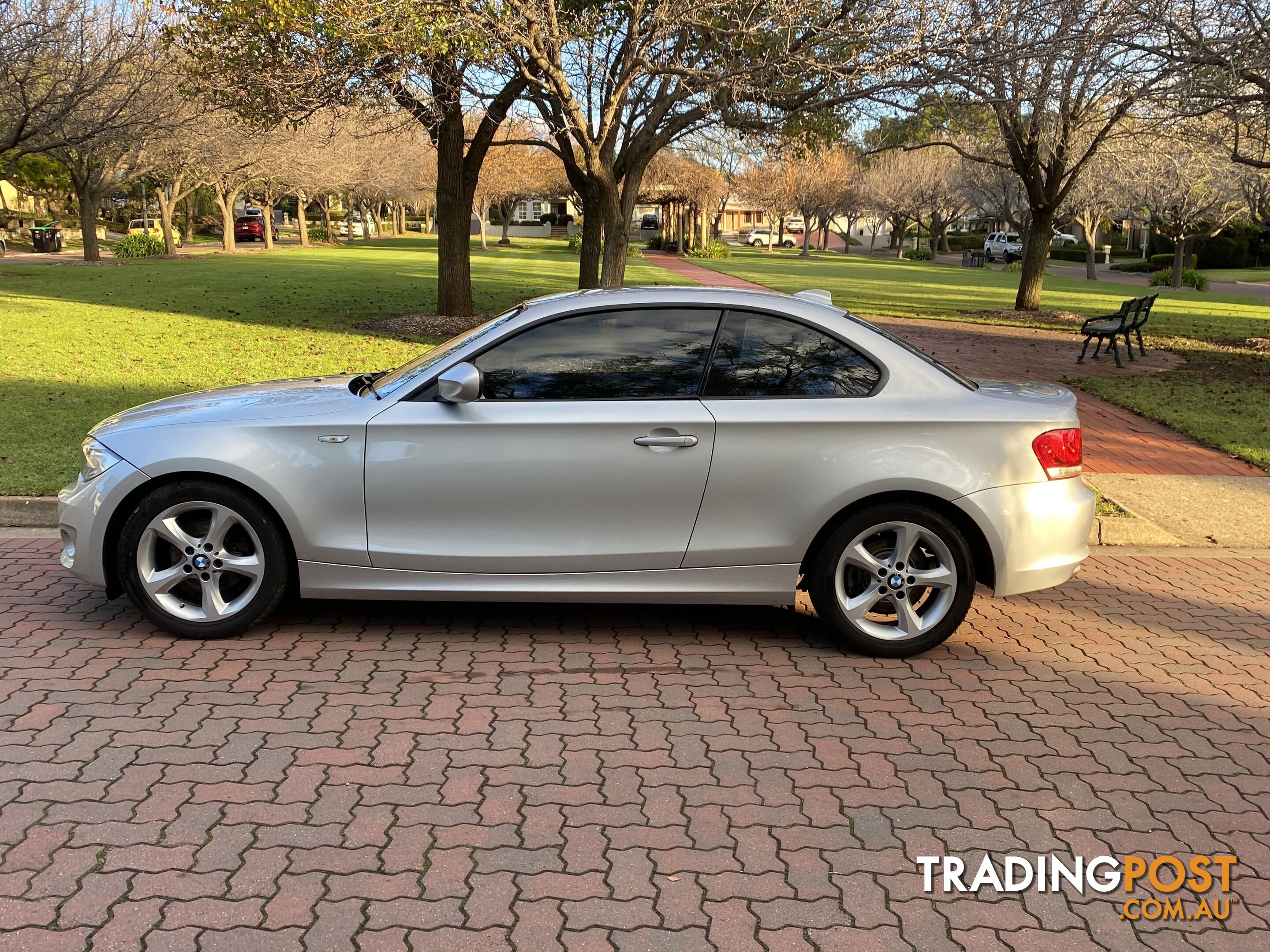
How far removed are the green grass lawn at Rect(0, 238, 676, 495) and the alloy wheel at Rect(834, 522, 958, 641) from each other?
5.44 metres

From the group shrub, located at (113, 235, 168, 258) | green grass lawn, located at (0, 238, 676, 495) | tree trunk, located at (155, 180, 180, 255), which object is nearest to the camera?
green grass lawn, located at (0, 238, 676, 495)

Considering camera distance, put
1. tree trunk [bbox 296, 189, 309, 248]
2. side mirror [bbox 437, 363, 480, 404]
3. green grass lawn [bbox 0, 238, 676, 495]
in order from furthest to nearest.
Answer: tree trunk [bbox 296, 189, 309, 248] → green grass lawn [bbox 0, 238, 676, 495] → side mirror [bbox 437, 363, 480, 404]

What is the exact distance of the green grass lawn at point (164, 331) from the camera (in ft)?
31.7

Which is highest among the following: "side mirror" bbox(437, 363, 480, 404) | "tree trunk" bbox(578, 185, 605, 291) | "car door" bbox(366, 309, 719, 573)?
"tree trunk" bbox(578, 185, 605, 291)

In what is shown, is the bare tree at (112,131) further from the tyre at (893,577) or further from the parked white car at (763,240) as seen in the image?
the parked white car at (763,240)

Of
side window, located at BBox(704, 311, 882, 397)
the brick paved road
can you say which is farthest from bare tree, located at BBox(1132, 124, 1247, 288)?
the brick paved road

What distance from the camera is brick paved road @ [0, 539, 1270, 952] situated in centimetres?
296

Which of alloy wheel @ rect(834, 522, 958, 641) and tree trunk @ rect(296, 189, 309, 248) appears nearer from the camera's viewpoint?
alloy wheel @ rect(834, 522, 958, 641)

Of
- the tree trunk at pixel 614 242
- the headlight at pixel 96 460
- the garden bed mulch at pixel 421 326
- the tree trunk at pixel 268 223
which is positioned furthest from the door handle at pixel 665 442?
the tree trunk at pixel 268 223

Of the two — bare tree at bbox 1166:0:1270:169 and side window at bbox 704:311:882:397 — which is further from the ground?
bare tree at bbox 1166:0:1270:169

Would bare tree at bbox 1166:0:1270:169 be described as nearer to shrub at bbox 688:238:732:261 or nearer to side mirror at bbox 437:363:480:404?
side mirror at bbox 437:363:480:404

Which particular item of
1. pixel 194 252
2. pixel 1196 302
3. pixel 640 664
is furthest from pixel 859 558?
pixel 194 252

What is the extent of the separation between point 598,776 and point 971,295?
31153 millimetres

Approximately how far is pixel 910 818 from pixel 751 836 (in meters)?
0.56
